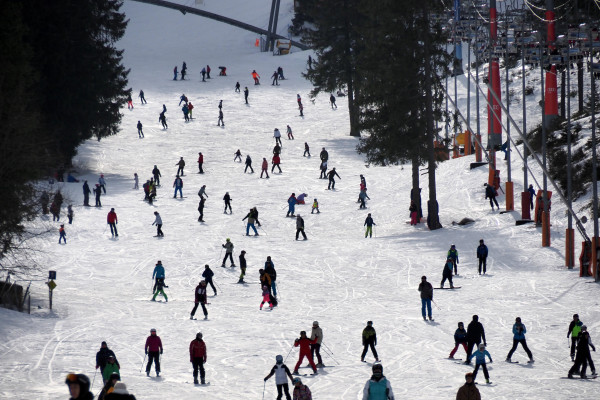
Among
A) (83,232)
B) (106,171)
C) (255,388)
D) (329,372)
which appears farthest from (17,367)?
(106,171)

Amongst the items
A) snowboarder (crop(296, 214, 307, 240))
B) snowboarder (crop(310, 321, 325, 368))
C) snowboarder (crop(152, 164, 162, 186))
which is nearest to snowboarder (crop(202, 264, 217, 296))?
snowboarder (crop(310, 321, 325, 368))

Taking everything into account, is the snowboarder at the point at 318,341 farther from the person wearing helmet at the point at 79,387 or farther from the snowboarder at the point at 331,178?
the snowboarder at the point at 331,178

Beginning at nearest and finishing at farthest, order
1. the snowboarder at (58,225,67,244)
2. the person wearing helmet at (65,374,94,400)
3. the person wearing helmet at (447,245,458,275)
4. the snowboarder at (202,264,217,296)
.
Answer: the person wearing helmet at (65,374,94,400), the snowboarder at (202,264,217,296), the person wearing helmet at (447,245,458,275), the snowboarder at (58,225,67,244)

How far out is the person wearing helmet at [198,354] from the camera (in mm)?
18562

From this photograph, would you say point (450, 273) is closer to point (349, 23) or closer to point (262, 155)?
point (262, 155)

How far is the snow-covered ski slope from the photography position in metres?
19.7

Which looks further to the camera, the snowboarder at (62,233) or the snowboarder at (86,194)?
the snowboarder at (86,194)

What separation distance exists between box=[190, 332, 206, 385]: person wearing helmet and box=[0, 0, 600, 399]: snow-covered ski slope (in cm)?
31

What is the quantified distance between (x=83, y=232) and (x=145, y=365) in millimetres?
18391

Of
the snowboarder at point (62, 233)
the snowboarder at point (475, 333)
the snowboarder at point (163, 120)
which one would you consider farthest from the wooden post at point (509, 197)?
the snowboarder at point (163, 120)

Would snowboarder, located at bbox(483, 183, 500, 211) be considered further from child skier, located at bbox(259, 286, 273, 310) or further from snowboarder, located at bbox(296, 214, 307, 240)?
child skier, located at bbox(259, 286, 273, 310)

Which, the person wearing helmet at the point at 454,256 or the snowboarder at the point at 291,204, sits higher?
the snowboarder at the point at 291,204

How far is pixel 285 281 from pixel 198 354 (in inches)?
454

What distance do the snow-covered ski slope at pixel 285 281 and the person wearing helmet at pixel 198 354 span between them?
1.01ft
